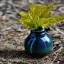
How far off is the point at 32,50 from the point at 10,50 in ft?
0.87

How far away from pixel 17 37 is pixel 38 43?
52 cm

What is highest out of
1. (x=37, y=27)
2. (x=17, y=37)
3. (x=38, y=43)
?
(x=37, y=27)

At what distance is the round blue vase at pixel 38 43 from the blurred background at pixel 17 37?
65mm

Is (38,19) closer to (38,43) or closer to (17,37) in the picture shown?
(38,43)

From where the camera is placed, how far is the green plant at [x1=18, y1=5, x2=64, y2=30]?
195 cm

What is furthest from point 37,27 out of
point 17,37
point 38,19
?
point 17,37

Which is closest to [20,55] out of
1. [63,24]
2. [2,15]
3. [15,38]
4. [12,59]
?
[12,59]

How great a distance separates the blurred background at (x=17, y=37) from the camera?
2.05 meters

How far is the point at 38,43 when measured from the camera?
200 centimetres

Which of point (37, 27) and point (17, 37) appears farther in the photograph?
point (17, 37)

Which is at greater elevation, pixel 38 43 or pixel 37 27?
pixel 37 27

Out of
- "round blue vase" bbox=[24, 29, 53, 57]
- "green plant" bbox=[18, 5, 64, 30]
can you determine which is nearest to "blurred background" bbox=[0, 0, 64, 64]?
"round blue vase" bbox=[24, 29, 53, 57]

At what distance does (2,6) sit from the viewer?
3.44 metres

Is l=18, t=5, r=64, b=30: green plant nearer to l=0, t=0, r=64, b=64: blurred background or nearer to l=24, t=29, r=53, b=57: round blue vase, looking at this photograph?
l=24, t=29, r=53, b=57: round blue vase
